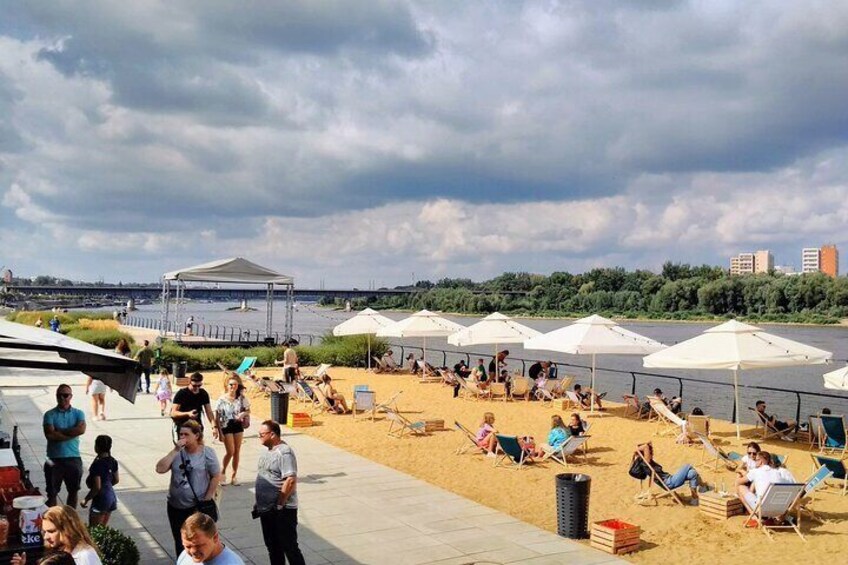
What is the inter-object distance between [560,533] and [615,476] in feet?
Answer: 13.3

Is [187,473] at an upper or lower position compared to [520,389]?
upper

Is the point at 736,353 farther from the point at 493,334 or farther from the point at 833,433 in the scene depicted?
the point at 493,334

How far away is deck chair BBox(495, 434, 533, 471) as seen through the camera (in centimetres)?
1273

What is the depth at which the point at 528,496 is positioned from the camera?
1096cm

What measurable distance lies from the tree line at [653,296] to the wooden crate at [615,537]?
90236 millimetres

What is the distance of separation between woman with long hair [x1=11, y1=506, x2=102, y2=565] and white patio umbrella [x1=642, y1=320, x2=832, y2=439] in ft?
40.9

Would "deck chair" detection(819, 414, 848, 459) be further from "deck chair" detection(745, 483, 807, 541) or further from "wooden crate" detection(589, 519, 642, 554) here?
"wooden crate" detection(589, 519, 642, 554)

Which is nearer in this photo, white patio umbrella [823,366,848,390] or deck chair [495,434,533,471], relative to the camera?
deck chair [495,434,533,471]

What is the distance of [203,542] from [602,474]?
31.5ft

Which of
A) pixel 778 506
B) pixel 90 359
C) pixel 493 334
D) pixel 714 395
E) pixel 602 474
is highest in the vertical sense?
pixel 90 359

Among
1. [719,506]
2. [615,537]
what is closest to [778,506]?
[719,506]

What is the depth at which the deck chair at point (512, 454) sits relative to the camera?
12727 millimetres

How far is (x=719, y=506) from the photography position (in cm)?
991

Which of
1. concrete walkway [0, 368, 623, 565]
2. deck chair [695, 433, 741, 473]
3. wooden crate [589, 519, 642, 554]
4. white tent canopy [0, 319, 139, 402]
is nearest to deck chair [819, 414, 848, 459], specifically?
deck chair [695, 433, 741, 473]
